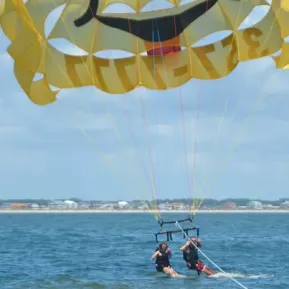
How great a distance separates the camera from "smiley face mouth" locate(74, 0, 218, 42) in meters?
17.4

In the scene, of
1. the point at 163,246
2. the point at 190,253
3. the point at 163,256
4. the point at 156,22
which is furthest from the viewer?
the point at 163,256

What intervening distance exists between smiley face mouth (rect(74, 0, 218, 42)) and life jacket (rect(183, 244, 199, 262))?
535 centimetres

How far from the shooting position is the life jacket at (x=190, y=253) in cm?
2003

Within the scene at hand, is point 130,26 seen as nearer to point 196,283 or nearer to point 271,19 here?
point 271,19

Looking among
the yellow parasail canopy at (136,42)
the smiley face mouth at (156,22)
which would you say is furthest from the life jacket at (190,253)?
the smiley face mouth at (156,22)

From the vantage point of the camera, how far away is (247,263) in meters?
28.7

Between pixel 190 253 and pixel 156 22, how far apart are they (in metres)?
5.94

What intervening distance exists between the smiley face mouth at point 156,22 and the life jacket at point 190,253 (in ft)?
17.6

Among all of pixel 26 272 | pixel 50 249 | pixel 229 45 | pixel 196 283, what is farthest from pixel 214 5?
pixel 50 249

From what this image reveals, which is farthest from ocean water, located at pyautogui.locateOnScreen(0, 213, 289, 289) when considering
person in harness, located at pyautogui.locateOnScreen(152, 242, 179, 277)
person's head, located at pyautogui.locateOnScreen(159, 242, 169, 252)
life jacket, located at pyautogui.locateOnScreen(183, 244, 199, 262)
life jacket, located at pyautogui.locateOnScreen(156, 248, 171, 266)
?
person's head, located at pyautogui.locateOnScreen(159, 242, 169, 252)

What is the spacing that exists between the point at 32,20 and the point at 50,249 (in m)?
20.4

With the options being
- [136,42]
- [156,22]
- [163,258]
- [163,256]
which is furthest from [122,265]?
[156,22]

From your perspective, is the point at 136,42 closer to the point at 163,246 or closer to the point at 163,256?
the point at 163,246

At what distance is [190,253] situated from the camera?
2016cm
